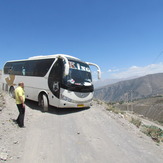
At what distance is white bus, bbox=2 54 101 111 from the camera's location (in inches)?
327

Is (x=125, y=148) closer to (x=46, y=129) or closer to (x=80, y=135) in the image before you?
(x=80, y=135)

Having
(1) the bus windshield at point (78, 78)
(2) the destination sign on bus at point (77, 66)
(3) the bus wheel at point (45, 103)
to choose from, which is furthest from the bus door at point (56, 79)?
(2) the destination sign on bus at point (77, 66)

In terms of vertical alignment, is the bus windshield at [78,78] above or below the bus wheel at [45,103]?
above

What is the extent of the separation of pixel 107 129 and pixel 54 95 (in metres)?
3.65

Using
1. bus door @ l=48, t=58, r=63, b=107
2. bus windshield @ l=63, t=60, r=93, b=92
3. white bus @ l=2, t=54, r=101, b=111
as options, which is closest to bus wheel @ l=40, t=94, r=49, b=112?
white bus @ l=2, t=54, r=101, b=111

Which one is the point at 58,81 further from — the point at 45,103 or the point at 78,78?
the point at 45,103

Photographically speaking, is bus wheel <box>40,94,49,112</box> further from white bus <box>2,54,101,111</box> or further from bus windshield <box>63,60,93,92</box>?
bus windshield <box>63,60,93,92</box>

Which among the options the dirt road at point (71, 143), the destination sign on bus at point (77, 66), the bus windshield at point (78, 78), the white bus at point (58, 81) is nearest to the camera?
the dirt road at point (71, 143)

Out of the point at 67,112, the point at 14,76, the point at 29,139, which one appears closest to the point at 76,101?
the point at 67,112

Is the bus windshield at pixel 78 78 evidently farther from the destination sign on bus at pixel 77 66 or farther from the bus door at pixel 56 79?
the bus door at pixel 56 79

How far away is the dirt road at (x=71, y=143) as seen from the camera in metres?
4.21

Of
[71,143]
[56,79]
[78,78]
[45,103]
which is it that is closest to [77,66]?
[78,78]

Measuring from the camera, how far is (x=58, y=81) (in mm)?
8367

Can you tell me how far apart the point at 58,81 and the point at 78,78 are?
137 cm
